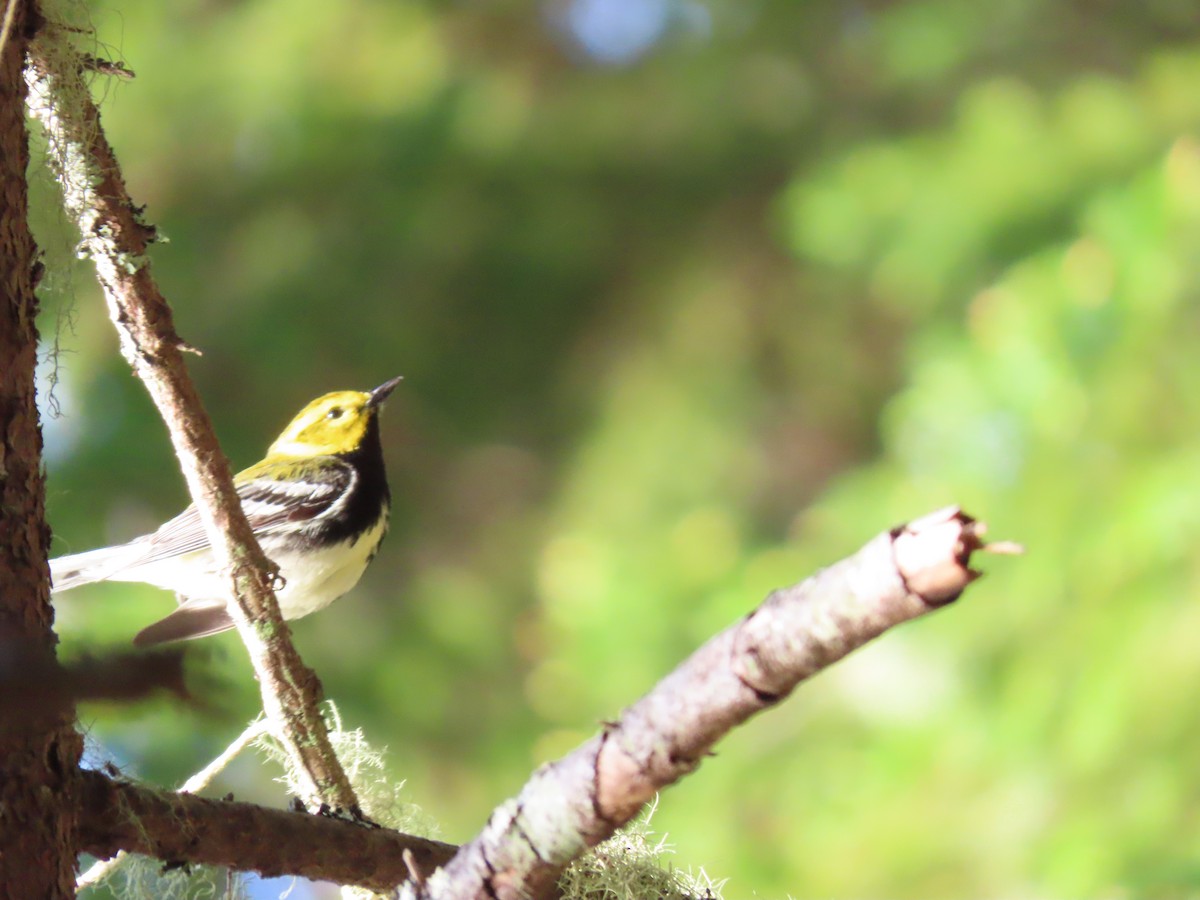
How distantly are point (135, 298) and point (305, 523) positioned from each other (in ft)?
3.11

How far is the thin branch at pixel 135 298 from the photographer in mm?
741

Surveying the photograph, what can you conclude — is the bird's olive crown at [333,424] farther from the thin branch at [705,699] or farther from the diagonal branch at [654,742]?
the thin branch at [705,699]

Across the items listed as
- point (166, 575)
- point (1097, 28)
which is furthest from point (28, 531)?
point (1097, 28)

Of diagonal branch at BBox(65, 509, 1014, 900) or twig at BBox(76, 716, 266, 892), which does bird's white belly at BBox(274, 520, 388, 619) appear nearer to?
twig at BBox(76, 716, 266, 892)

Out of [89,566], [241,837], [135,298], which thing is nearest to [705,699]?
[241,837]

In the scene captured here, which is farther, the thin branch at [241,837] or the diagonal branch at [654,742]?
the thin branch at [241,837]

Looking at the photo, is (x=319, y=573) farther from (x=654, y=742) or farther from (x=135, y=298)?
(x=654, y=742)

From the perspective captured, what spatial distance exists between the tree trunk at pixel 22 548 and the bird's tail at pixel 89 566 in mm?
1043

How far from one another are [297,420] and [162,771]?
96 centimetres

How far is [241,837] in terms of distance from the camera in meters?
0.69

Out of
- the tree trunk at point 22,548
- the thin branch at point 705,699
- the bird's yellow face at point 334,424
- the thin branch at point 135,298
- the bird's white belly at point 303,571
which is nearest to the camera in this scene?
the thin branch at point 705,699

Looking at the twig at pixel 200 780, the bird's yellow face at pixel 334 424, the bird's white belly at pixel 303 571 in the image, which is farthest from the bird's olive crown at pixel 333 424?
the twig at pixel 200 780

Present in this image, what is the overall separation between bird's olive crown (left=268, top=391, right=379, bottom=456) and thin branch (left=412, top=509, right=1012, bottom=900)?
1243 mm

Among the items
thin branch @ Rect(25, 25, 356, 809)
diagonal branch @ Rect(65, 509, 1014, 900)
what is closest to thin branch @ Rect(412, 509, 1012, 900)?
diagonal branch @ Rect(65, 509, 1014, 900)
